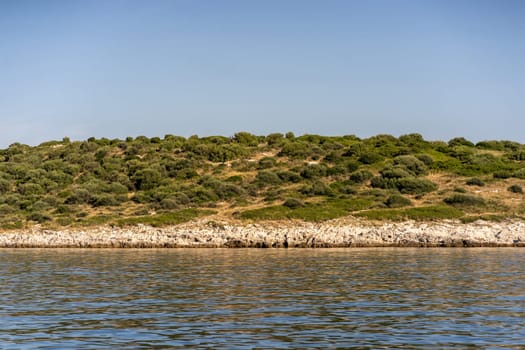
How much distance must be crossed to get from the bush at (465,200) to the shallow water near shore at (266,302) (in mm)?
20597

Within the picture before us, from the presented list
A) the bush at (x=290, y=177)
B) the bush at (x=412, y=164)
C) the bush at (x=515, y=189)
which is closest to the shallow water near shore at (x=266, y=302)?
the bush at (x=515, y=189)

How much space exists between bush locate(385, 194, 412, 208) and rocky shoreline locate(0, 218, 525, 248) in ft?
21.6

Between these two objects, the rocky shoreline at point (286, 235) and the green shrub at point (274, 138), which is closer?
the rocky shoreline at point (286, 235)

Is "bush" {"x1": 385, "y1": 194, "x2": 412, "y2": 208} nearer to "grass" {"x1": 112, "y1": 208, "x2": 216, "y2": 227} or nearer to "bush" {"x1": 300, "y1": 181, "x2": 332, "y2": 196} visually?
"bush" {"x1": 300, "y1": 181, "x2": 332, "y2": 196}

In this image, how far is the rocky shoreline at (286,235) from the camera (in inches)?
1884

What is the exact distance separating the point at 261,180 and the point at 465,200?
22741mm

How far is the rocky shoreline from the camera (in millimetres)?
47844

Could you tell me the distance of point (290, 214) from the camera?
57.1 meters

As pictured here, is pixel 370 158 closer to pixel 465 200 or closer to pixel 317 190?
pixel 317 190

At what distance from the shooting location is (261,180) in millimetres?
72812

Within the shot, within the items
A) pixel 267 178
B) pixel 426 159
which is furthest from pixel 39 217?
pixel 426 159

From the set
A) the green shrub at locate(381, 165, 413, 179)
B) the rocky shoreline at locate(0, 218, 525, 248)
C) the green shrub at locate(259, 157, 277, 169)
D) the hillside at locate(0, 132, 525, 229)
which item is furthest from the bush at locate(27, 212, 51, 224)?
the green shrub at locate(381, 165, 413, 179)

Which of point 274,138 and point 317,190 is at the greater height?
point 274,138

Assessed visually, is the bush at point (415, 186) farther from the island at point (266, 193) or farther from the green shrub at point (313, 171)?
the green shrub at point (313, 171)
